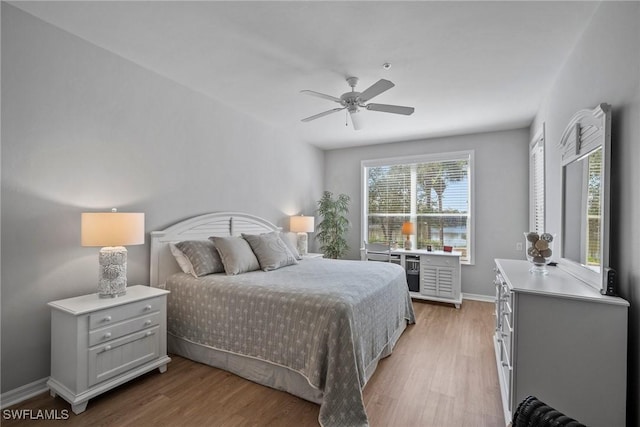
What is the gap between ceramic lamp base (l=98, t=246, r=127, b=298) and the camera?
7.43 feet

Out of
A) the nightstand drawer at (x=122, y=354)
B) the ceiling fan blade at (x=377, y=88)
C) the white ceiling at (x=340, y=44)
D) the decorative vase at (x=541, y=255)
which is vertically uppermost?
the white ceiling at (x=340, y=44)

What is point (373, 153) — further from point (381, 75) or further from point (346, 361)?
point (346, 361)

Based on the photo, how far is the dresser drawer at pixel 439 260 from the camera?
442 cm

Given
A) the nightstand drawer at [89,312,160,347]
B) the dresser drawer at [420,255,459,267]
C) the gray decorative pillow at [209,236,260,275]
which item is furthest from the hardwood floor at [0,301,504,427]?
the dresser drawer at [420,255,459,267]

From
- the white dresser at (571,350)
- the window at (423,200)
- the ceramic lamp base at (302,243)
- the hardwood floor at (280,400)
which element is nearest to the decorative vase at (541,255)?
the white dresser at (571,350)

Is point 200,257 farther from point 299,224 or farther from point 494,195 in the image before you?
point 494,195

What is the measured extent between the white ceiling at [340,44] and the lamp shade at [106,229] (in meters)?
1.41

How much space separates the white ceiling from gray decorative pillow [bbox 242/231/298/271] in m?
1.64

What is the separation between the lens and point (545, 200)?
10.5 ft

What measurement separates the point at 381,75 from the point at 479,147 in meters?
2.75

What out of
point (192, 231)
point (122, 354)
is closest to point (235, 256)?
point (192, 231)

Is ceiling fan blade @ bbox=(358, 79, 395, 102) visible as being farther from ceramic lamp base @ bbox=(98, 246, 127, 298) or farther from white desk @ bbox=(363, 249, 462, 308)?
white desk @ bbox=(363, 249, 462, 308)

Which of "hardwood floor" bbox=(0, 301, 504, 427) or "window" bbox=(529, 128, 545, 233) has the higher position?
"window" bbox=(529, 128, 545, 233)

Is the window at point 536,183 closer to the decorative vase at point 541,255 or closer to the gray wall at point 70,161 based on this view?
the decorative vase at point 541,255
